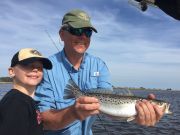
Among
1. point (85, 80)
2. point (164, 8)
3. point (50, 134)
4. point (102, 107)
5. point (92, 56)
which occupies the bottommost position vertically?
point (50, 134)

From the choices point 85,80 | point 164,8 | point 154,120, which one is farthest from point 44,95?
point 164,8

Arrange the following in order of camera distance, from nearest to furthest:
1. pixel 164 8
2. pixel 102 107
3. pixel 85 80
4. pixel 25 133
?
1. pixel 164 8
2. pixel 25 133
3. pixel 102 107
4. pixel 85 80

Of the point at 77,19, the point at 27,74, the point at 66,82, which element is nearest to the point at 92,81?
the point at 66,82

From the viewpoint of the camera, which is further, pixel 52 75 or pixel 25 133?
pixel 52 75

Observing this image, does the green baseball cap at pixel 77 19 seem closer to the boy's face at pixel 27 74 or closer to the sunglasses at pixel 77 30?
the sunglasses at pixel 77 30

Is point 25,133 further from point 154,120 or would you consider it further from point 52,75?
point 154,120

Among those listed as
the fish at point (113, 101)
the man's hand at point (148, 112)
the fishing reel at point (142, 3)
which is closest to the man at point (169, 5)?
the fishing reel at point (142, 3)

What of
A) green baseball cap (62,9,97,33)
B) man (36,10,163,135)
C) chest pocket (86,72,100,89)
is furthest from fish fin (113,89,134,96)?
green baseball cap (62,9,97,33)

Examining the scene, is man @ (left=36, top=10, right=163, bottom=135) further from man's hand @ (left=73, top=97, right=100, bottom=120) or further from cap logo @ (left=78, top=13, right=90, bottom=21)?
man's hand @ (left=73, top=97, right=100, bottom=120)
